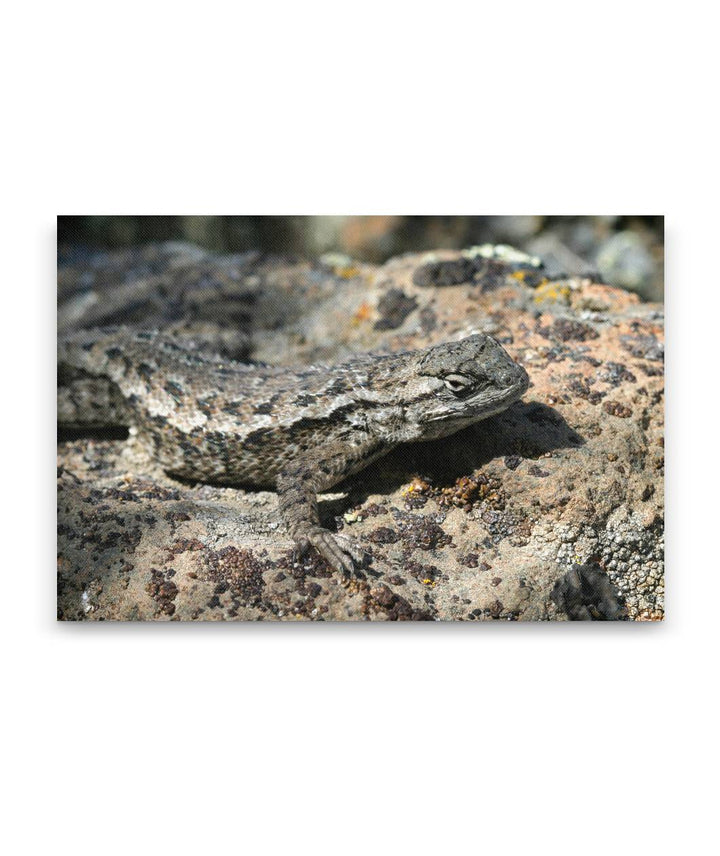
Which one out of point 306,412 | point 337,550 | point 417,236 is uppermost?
point 417,236

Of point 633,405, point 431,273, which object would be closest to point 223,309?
point 431,273

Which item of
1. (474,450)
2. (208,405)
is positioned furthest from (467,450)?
(208,405)

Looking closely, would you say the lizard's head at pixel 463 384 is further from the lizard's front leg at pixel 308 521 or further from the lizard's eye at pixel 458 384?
the lizard's front leg at pixel 308 521

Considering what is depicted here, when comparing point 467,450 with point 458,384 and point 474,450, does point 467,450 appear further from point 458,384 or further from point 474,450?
point 458,384

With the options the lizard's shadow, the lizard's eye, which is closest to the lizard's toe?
the lizard's shadow
